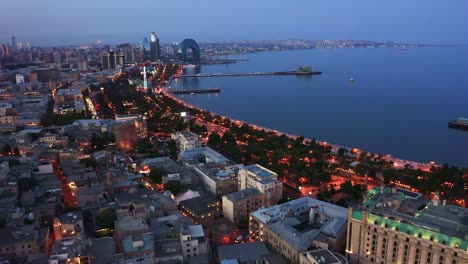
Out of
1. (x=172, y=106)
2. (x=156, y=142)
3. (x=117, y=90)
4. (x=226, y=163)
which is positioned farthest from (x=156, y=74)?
(x=226, y=163)

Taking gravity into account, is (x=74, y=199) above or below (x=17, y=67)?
below

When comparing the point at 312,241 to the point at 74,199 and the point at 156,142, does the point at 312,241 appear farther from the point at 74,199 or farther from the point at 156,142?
the point at 156,142

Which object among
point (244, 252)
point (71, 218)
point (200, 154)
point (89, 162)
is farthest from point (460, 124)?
point (71, 218)

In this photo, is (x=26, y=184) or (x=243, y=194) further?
(x=26, y=184)

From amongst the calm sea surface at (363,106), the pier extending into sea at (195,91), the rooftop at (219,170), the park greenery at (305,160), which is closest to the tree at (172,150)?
the park greenery at (305,160)

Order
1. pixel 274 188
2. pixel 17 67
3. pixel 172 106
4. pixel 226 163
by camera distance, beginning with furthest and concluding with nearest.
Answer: pixel 17 67 < pixel 172 106 < pixel 226 163 < pixel 274 188

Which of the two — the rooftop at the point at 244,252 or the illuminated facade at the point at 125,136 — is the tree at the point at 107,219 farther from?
the illuminated facade at the point at 125,136

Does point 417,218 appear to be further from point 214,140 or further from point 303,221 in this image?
point 214,140

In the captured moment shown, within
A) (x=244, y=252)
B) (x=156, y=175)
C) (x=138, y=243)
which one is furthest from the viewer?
(x=156, y=175)
